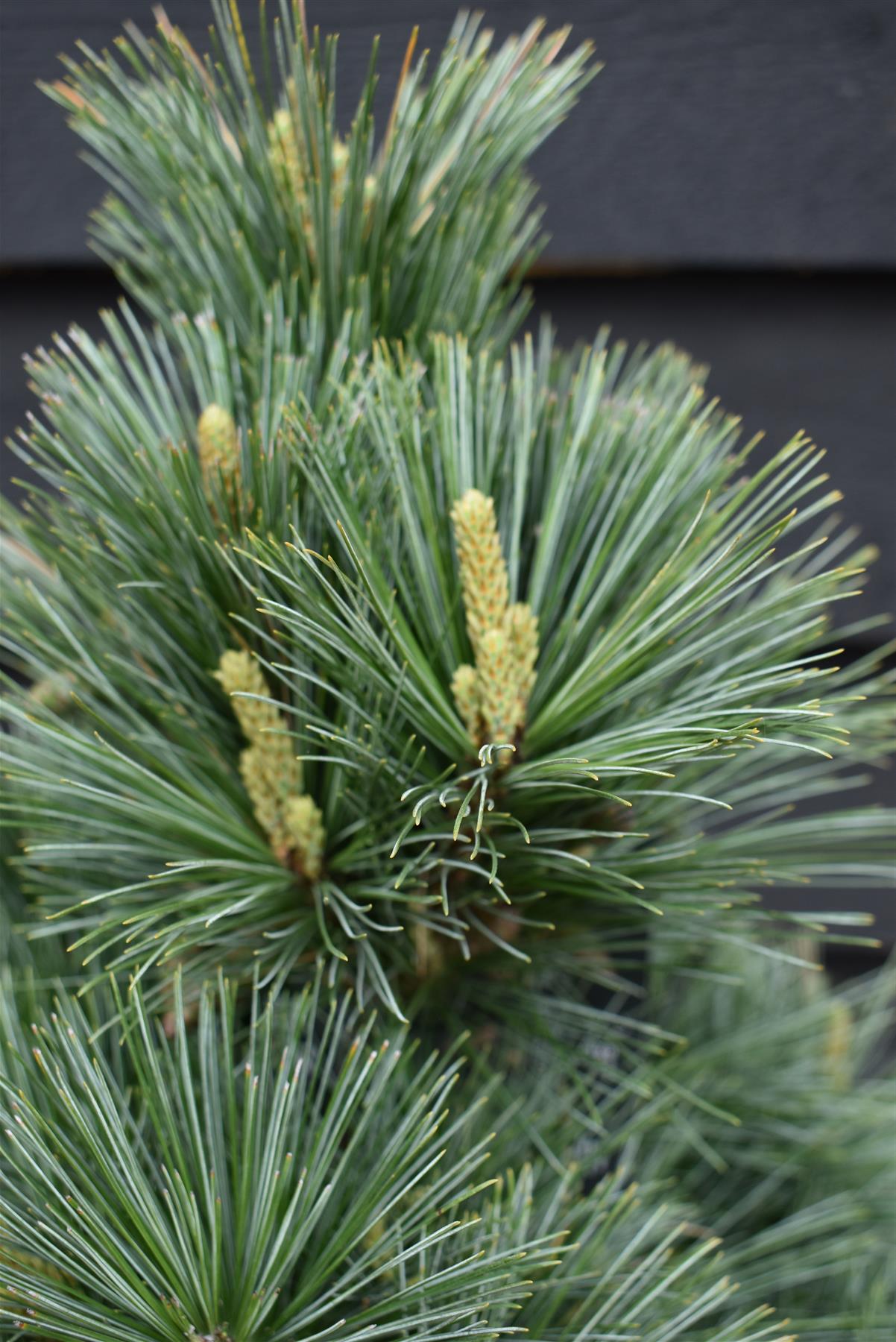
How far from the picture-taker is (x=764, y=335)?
2.19ft

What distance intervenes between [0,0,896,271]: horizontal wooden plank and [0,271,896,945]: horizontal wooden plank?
26mm

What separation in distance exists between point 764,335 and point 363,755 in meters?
0.48

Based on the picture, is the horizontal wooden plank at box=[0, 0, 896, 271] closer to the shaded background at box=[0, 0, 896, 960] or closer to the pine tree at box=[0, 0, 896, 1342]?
the shaded background at box=[0, 0, 896, 960]

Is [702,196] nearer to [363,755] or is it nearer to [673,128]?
[673,128]

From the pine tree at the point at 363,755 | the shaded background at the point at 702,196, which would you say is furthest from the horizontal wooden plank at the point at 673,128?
the pine tree at the point at 363,755

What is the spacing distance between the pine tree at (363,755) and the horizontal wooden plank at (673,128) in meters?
0.24

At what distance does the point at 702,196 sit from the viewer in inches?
24.9

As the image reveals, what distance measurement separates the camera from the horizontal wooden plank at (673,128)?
1.99 feet

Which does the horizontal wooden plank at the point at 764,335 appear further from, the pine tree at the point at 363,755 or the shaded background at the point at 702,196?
the pine tree at the point at 363,755

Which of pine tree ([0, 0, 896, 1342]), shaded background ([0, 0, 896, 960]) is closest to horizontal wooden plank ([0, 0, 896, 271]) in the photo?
shaded background ([0, 0, 896, 960])

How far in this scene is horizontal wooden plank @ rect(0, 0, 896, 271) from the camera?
0.61 metres

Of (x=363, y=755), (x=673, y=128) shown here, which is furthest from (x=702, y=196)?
(x=363, y=755)

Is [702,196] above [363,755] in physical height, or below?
above

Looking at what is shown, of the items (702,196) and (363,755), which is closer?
(363,755)
